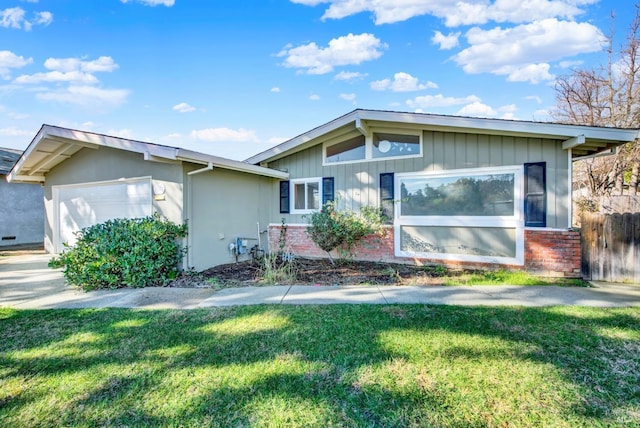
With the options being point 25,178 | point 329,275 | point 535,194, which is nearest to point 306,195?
point 329,275

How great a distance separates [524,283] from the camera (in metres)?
5.70

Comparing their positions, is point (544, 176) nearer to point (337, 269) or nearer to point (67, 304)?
point (337, 269)

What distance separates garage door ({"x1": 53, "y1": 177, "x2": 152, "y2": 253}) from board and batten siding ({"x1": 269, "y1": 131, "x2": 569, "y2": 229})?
11.7 feet

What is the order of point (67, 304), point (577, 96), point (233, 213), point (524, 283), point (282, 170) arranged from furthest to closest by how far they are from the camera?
1. point (577, 96)
2. point (282, 170)
3. point (233, 213)
4. point (524, 283)
5. point (67, 304)

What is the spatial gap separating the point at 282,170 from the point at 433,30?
7.06 metres

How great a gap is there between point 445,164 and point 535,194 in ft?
6.18

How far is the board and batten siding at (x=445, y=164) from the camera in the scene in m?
6.13

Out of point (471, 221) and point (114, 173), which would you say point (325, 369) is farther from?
point (114, 173)

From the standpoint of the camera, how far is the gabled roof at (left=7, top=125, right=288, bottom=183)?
242 inches

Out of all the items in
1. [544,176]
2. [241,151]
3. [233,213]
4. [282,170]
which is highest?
[241,151]

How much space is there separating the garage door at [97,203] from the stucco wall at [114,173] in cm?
20

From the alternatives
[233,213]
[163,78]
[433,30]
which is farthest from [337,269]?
[163,78]

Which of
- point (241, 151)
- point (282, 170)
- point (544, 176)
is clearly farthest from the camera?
point (241, 151)

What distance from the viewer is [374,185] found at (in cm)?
797
